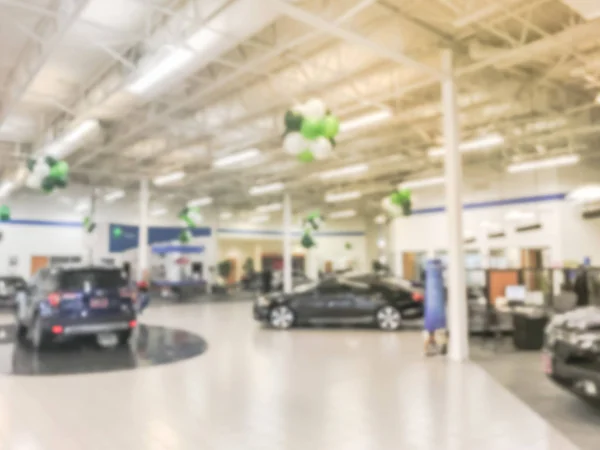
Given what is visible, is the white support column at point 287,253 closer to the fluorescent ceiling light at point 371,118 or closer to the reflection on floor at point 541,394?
the fluorescent ceiling light at point 371,118

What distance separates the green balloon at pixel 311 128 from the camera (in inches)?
247

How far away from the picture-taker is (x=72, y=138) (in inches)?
392

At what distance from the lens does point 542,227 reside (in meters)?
14.8

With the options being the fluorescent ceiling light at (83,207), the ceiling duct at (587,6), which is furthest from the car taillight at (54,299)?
the fluorescent ceiling light at (83,207)

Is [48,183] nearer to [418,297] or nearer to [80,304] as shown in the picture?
[80,304]

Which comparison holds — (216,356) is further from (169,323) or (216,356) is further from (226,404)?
(169,323)

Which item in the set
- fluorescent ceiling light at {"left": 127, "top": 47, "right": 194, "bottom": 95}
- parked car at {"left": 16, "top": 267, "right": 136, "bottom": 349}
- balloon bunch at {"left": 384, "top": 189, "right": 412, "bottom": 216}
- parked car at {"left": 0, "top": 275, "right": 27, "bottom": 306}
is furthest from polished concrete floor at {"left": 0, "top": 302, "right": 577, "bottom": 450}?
parked car at {"left": 0, "top": 275, "right": 27, "bottom": 306}

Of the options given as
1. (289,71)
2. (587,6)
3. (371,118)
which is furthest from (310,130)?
(587,6)

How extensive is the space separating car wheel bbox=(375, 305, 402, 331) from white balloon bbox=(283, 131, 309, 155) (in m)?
5.24

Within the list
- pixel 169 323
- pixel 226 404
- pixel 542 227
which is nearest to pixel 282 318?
pixel 169 323

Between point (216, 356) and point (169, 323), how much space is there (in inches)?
185

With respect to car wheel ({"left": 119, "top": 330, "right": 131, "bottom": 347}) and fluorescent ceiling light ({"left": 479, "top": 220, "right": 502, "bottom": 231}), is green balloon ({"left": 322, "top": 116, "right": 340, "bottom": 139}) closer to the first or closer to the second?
car wheel ({"left": 119, "top": 330, "right": 131, "bottom": 347})

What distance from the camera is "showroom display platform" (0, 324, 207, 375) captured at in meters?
6.68

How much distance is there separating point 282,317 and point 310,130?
5674mm
